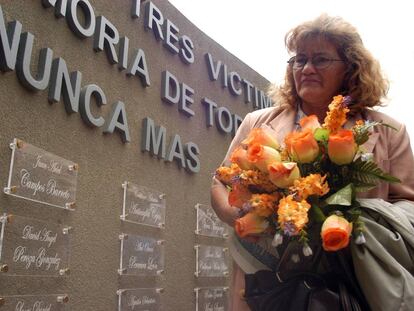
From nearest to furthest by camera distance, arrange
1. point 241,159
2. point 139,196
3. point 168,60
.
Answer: point 241,159 < point 139,196 < point 168,60

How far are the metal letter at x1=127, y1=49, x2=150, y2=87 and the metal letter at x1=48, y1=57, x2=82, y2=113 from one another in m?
0.43

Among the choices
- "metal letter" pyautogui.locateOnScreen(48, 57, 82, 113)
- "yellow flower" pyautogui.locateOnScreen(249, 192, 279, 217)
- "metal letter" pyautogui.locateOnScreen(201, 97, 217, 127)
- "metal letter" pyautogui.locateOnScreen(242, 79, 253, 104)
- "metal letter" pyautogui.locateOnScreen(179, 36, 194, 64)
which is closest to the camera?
"yellow flower" pyautogui.locateOnScreen(249, 192, 279, 217)

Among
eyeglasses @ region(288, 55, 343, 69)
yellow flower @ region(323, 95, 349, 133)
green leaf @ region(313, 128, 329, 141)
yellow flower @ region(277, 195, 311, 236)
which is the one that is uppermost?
eyeglasses @ region(288, 55, 343, 69)

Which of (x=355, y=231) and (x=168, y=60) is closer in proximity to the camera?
(x=355, y=231)

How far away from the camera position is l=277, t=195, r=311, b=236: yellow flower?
759 millimetres

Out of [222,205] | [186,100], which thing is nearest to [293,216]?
[222,205]

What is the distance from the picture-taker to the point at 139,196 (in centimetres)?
229

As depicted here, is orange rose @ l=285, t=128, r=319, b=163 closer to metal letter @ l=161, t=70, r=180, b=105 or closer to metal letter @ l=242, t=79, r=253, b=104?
metal letter @ l=161, t=70, r=180, b=105

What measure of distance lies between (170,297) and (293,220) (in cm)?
181

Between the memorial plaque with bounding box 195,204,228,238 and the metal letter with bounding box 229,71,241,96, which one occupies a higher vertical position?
the metal letter with bounding box 229,71,241,96

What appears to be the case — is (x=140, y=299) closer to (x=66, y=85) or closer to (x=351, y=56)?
(x=66, y=85)

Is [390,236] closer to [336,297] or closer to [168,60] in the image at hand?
[336,297]

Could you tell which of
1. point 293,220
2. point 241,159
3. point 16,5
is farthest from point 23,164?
point 293,220

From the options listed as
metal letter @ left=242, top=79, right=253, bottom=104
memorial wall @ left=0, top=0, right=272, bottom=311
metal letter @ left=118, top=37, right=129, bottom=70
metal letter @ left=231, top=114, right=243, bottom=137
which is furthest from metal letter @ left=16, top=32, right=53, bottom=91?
metal letter @ left=242, top=79, right=253, bottom=104
